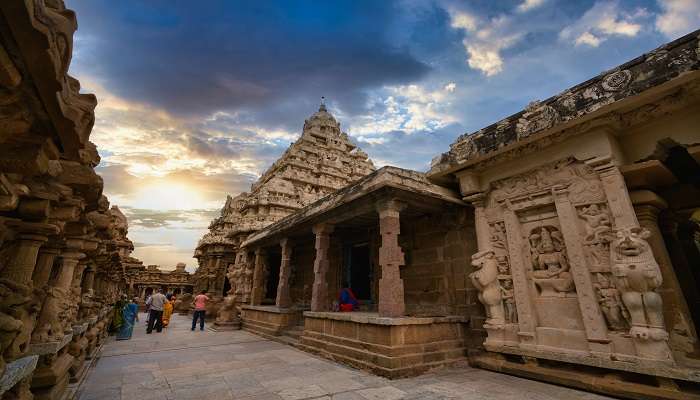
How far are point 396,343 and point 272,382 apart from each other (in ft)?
6.52

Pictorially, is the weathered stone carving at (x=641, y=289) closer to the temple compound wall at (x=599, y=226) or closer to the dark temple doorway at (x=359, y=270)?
the temple compound wall at (x=599, y=226)

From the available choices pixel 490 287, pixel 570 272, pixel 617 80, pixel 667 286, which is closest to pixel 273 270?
pixel 490 287

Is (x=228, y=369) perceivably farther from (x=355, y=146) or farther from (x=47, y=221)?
(x=355, y=146)

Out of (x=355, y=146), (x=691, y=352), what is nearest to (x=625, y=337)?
(x=691, y=352)

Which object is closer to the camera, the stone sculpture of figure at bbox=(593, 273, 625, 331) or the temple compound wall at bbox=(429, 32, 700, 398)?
the temple compound wall at bbox=(429, 32, 700, 398)

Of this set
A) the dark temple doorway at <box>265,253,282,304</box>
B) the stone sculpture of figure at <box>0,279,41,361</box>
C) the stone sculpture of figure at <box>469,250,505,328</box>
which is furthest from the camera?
the dark temple doorway at <box>265,253,282,304</box>

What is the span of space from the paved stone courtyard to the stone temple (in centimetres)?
33

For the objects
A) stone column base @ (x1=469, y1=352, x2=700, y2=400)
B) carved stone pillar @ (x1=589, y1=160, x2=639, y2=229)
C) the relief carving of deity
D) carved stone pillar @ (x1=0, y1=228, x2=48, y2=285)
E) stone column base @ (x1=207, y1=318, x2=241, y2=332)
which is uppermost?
carved stone pillar @ (x1=589, y1=160, x2=639, y2=229)

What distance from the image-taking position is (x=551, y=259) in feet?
15.2

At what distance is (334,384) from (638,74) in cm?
573

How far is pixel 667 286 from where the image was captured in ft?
13.1

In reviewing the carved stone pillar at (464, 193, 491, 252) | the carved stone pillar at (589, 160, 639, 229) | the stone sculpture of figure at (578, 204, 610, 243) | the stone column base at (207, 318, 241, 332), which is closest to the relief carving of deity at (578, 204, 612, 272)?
the stone sculpture of figure at (578, 204, 610, 243)

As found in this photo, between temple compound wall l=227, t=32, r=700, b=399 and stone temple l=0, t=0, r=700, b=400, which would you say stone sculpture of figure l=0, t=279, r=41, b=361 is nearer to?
stone temple l=0, t=0, r=700, b=400

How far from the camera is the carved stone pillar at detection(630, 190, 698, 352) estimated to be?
3807mm
